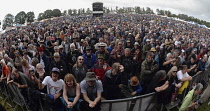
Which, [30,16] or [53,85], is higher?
[30,16]

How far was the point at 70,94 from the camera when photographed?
132 inches

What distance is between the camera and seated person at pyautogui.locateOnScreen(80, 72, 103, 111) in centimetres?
322

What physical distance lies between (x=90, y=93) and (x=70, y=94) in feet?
1.50

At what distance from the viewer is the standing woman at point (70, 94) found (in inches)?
125

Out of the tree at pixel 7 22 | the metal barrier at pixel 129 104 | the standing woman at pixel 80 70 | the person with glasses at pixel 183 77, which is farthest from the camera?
the tree at pixel 7 22

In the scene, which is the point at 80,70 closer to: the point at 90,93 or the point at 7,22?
the point at 90,93

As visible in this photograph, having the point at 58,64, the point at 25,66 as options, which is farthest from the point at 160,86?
the point at 25,66

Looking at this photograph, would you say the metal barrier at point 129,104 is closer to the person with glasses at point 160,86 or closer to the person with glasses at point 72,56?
the person with glasses at point 160,86

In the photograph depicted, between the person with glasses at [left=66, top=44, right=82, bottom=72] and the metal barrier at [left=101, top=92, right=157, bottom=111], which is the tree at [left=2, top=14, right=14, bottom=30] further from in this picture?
the metal barrier at [left=101, top=92, right=157, bottom=111]

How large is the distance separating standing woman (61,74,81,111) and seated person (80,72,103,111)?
0.13 m

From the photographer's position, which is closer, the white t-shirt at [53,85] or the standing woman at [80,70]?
the white t-shirt at [53,85]

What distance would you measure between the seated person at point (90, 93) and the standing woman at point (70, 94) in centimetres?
13

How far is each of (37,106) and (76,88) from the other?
121 cm

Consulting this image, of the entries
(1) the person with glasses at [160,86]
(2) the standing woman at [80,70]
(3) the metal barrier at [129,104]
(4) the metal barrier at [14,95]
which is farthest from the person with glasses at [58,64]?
(1) the person with glasses at [160,86]
